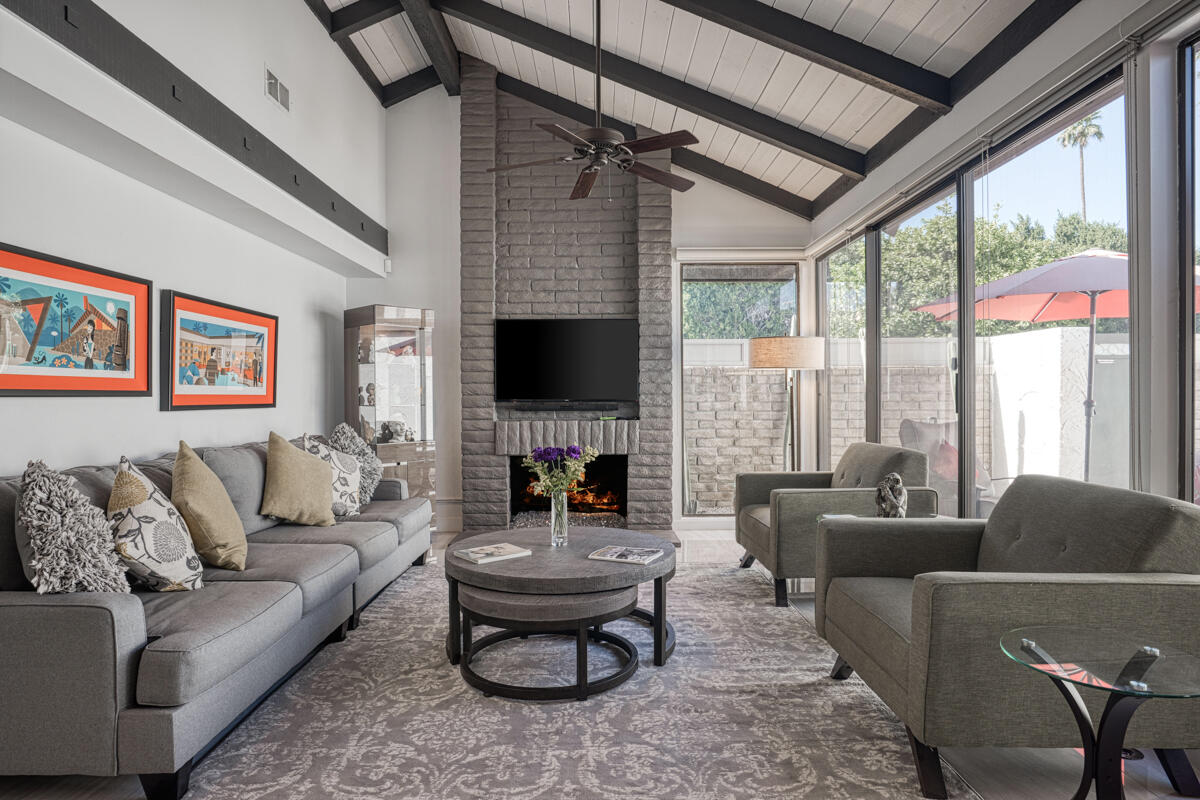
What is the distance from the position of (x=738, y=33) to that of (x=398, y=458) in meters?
3.52

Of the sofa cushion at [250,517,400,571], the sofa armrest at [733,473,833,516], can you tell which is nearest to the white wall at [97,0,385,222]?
the sofa cushion at [250,517,400,571]

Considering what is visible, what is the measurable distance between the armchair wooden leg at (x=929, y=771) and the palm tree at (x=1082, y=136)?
1.99 metres

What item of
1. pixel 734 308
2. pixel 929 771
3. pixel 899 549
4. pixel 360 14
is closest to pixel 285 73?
pixel 360 14

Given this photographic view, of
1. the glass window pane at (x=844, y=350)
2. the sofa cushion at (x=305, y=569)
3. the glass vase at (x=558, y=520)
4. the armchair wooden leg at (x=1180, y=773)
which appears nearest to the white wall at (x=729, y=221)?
the glass window pane at (x=844, y=350)

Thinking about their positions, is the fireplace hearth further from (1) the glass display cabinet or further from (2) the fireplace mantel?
(1) the glass display cabinet

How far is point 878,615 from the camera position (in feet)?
7.09

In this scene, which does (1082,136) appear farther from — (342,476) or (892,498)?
(342,476)

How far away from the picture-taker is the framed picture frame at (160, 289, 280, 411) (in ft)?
10.9

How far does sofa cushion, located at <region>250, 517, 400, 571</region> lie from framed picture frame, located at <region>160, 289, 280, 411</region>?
2.65 ft

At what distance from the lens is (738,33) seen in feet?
11.8

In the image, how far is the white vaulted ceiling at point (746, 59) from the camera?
3.04m

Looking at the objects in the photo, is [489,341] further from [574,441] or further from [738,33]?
[738,33]

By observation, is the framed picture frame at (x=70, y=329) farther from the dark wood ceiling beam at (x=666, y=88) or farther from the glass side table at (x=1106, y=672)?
the glass side table at (x=1106, y=672)

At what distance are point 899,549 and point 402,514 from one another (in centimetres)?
269
